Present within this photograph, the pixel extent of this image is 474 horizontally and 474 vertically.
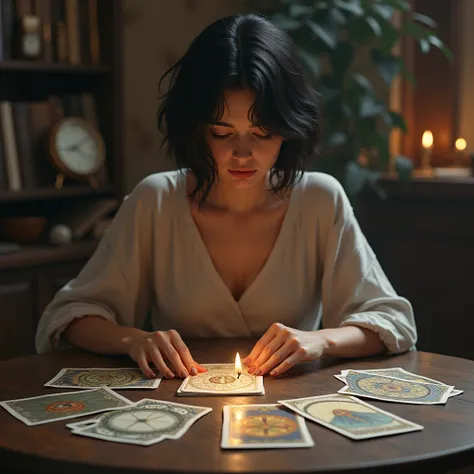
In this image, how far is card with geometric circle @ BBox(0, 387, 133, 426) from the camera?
1.29 m

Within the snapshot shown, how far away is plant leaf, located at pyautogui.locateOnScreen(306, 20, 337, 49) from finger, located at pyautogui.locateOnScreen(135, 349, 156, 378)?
1.63 meters

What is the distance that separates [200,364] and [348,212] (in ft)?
1.95

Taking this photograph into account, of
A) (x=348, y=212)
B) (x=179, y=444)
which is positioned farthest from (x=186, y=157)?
(x=179, y=444)

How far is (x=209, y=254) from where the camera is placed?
193 centimetres

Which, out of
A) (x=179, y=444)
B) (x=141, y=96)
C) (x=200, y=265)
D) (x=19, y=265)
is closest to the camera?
(x=179, y=444)

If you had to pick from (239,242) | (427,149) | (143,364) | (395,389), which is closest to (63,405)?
(143,364)

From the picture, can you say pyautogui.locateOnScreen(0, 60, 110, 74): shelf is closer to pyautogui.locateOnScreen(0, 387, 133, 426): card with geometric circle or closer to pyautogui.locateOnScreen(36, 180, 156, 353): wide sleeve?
pyautogui.locateOnScreen(36, 180, 156, 353): wide sleeve

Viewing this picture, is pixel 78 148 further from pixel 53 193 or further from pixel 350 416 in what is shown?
pixel 350 416

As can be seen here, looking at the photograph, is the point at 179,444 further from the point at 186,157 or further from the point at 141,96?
the point at 141,96

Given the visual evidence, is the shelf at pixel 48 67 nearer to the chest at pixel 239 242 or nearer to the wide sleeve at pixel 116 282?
the wide sleeve at pixel 116 282

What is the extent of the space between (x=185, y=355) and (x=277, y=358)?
0.59 ft

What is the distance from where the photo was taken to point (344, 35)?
324cm

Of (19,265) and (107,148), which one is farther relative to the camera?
(107,148)

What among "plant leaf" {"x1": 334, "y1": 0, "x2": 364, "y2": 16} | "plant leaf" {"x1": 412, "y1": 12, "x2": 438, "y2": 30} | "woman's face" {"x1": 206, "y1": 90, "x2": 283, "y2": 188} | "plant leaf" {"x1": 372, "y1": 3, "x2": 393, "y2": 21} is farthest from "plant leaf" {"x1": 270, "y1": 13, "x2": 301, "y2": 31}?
"woman's face" {"x1": 206, "y1": 90, "x2": 283, "y2": 188}
